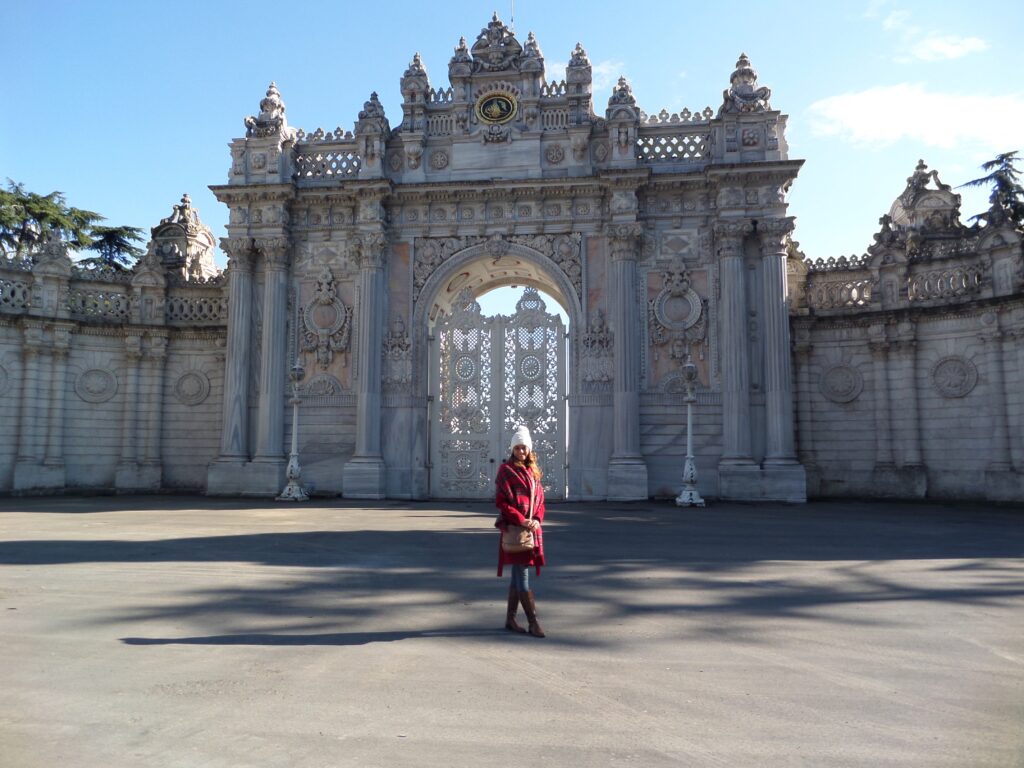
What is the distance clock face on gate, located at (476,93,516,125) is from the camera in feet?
73.2

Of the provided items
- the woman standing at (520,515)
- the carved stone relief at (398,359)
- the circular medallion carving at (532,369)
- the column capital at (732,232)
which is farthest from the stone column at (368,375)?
the woman standing at (520,515)

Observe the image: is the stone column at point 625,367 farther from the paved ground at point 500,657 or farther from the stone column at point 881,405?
the paved ground at point 500,657

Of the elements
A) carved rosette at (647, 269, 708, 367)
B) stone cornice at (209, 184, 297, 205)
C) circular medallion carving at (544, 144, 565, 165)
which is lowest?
carved rosette at (647, 269, 708, 367)

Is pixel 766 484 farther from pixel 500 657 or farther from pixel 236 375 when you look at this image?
pixel 500 657

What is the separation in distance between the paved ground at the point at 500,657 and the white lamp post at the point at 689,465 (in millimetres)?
7647

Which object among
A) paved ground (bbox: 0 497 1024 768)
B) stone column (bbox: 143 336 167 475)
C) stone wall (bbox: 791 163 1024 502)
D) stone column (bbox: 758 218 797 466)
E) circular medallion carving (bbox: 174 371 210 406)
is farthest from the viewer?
circular medallion carving (bbox: 174 371 210 406)

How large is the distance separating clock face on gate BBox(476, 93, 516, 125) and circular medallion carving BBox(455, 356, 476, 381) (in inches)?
289

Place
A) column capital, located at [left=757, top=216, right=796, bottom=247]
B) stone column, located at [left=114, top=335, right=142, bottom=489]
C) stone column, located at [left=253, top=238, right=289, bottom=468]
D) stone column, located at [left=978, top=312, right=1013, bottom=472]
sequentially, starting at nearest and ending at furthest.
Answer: stone column, located at [left=978, top=312, right=1013, bottom=472]
column capital, located at [left=757, top=216, right=796, bottom=247]
stone column, located at [left=253, top=238, right=289, bottom=468]
stone column, located at [left=114, top=335, right=142, bottom=489]

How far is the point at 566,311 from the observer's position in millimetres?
22172

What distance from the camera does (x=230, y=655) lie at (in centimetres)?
516

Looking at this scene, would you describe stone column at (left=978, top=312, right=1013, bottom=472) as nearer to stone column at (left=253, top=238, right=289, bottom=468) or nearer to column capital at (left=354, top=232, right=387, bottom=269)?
column capital at (left=354, top=232, right=387, bottom=269)

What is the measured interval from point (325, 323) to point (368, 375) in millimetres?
2480

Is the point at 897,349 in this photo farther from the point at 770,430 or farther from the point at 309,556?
the point at 309,556

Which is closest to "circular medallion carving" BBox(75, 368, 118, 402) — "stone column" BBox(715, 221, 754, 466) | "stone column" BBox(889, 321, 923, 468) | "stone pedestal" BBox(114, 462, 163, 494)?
"stone pedestal" BBox(114, 462, 163, 494)
